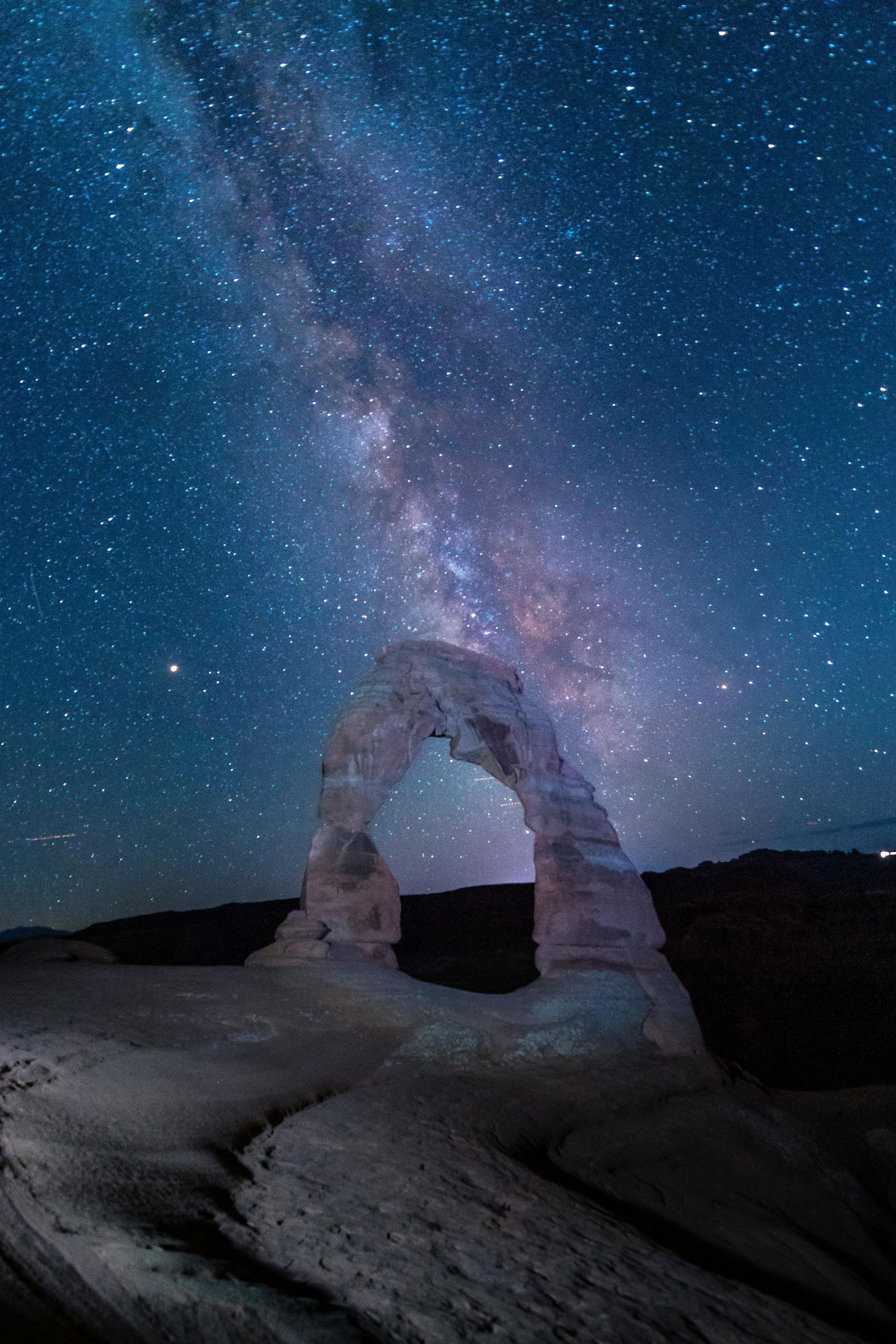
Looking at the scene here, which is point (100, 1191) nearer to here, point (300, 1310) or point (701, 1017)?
point (300, 1310)

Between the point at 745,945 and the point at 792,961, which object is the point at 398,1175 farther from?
the point at 745,945

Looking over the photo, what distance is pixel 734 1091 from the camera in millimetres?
8977

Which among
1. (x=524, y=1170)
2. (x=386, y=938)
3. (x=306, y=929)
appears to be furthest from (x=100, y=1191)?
(x=386, y=938)

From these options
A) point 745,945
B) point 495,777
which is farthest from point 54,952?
point 745,945

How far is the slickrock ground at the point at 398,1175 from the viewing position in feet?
9.49

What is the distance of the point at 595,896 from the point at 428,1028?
5.11 m

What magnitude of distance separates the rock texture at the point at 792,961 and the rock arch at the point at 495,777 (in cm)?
727

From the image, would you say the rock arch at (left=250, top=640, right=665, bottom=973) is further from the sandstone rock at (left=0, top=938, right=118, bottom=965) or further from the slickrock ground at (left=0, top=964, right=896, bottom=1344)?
the sandstone rock at (left=0, top=938, right=118, bottom=965)

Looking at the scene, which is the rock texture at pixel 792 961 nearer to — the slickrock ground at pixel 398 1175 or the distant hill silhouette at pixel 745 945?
the distant hill silhouette at pixel 745 945

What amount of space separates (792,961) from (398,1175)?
903 inches

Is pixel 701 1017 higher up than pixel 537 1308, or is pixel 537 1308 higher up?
pixel 537 1308

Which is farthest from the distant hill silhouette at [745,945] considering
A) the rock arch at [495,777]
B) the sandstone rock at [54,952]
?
the sandstone rock at [54,952]

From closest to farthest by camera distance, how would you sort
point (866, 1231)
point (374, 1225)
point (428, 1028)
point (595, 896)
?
point (374, 1225) < point (866, 1231) < point (428, 1028) < point (595, 896)

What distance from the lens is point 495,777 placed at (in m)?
14.4
